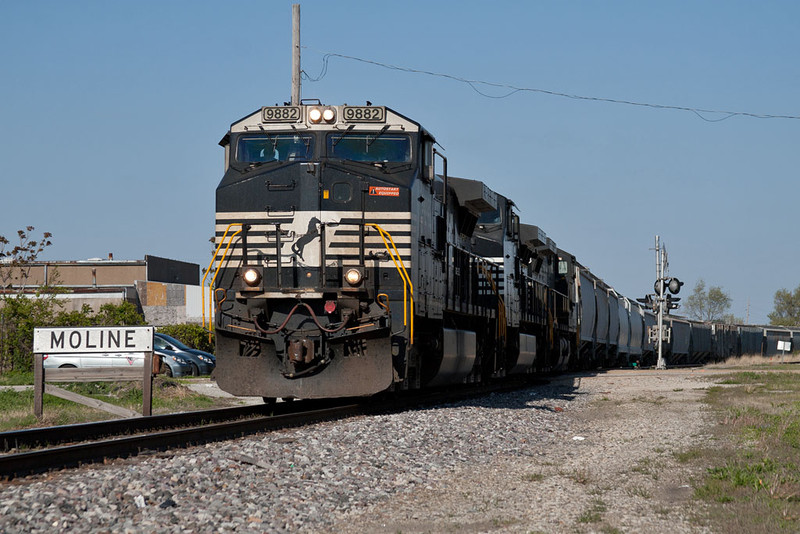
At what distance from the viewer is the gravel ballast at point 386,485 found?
18.2ft

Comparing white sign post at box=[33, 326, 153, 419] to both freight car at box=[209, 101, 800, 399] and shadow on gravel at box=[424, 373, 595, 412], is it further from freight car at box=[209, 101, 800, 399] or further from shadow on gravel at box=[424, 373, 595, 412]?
shadow on gravel at box=[424, 373, 595, 412]

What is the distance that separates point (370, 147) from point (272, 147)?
1.38 m

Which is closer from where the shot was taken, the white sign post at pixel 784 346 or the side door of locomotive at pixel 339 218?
the side door of locomotive at pixel 339 218

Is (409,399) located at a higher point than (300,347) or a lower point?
lower

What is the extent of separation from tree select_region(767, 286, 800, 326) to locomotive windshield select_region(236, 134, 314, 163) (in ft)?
445

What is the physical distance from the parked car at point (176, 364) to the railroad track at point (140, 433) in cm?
929

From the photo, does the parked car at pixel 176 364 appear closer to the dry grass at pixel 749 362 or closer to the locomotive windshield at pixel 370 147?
the locomotive windshield at pixel 370 147

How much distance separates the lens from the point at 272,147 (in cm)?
1236

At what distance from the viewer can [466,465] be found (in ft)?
27.8

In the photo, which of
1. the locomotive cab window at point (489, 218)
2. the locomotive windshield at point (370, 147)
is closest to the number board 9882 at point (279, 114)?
the locomotive windshield at point (370, 147)

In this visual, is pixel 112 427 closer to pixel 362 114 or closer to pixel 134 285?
pixel 362 114

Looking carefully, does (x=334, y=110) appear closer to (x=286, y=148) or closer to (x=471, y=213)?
(x=286, y=148)

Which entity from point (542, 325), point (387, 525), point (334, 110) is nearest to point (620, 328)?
point (542, 325)

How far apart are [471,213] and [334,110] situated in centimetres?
518
